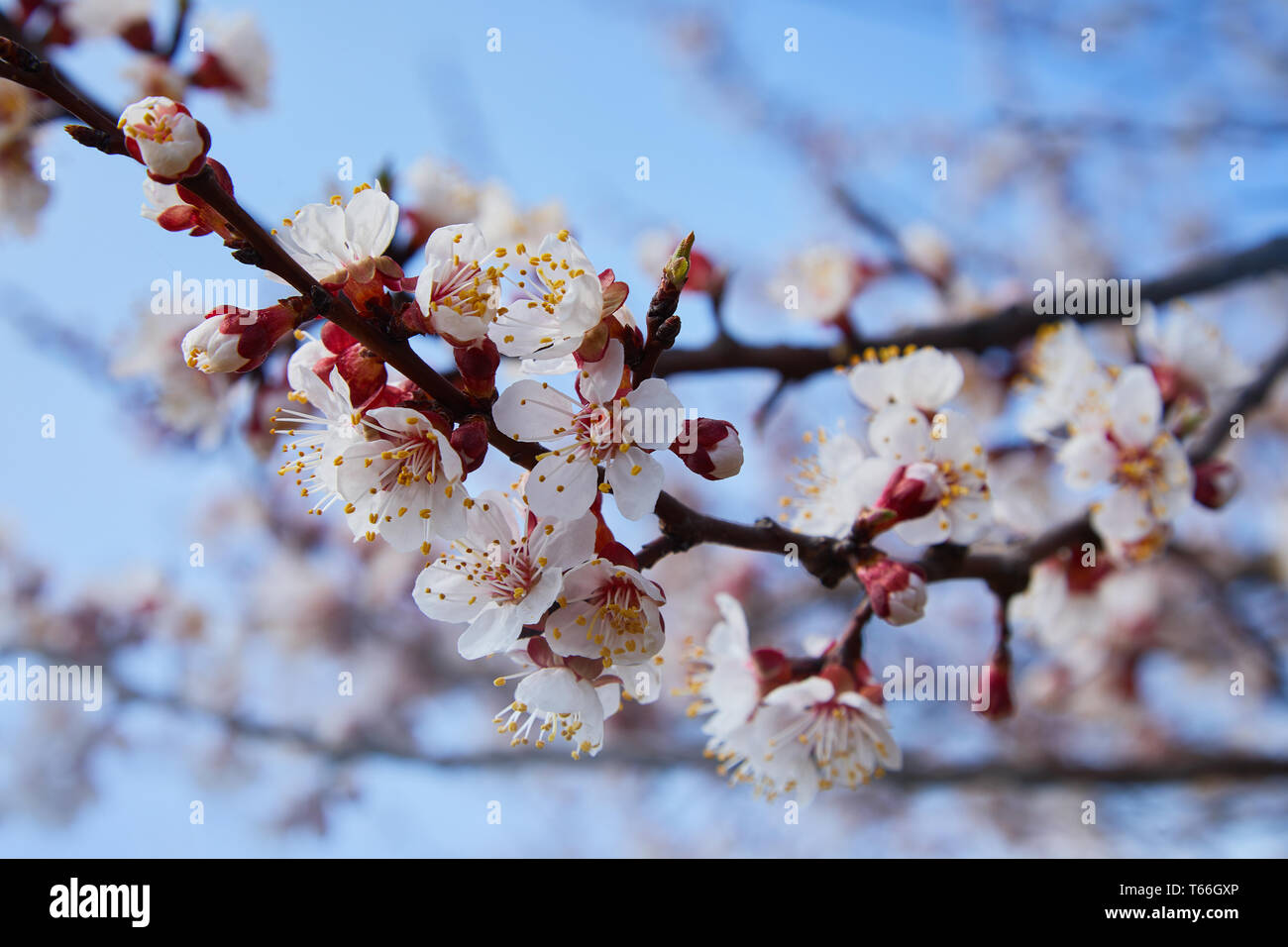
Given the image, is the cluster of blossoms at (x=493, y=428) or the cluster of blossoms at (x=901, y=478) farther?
the cluster of blossoms at (x=901, y=478)

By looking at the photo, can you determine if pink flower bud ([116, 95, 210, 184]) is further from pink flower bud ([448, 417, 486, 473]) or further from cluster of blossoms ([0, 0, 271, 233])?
cluster of blossoms ([0, 0, 271, 233])

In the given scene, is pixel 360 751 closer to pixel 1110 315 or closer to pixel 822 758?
pixel 822 758

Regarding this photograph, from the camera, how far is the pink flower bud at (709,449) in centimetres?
108

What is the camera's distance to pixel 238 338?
1.02 metres

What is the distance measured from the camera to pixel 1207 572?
142 inches

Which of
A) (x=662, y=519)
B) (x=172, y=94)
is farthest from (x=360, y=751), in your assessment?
(x=662, y=519)

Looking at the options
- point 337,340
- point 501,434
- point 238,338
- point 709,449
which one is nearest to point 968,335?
point 709,449

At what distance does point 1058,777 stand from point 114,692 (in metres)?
4.42

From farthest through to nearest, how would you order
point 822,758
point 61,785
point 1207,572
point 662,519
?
point 61,785
point 1207,572
point 822,758
point 662,519

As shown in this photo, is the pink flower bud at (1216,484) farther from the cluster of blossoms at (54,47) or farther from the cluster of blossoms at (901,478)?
the cluster of blossoms at (54,47)

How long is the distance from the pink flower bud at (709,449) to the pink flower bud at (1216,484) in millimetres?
1448
